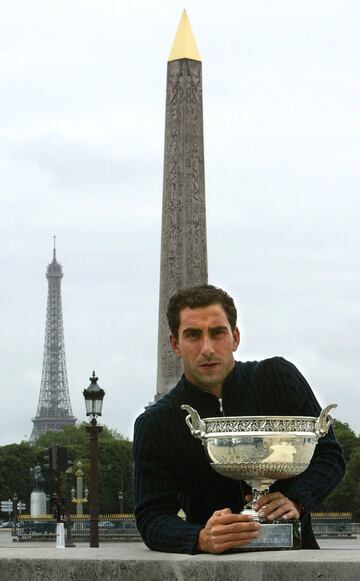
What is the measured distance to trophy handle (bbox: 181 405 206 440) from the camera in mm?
5742

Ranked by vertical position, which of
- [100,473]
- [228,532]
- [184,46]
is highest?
[184,46]

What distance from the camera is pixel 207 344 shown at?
6.02 m

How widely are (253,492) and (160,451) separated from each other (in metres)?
0.49

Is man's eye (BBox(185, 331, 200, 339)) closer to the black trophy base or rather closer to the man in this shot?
the man

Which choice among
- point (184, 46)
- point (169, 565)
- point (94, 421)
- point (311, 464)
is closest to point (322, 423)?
point (311, 464)

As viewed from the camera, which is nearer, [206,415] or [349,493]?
[206,415]

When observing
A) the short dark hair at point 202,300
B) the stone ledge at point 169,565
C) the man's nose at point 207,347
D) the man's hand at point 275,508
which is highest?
the short dark hair at point 202,300

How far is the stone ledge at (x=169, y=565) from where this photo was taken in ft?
16.0

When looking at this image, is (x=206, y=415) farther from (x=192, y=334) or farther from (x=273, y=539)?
(x=273, y=539)

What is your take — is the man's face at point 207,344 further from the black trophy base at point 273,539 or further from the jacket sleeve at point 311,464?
the black trophy base at point 273,539

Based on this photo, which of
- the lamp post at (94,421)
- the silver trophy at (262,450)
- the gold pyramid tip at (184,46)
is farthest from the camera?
the gold pyramid tip at (184,46)

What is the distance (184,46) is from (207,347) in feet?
147

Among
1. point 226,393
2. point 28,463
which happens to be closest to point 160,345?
point 226,393

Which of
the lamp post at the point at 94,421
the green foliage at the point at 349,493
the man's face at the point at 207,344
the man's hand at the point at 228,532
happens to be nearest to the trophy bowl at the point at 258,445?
the man's hand at the point at 228,532
